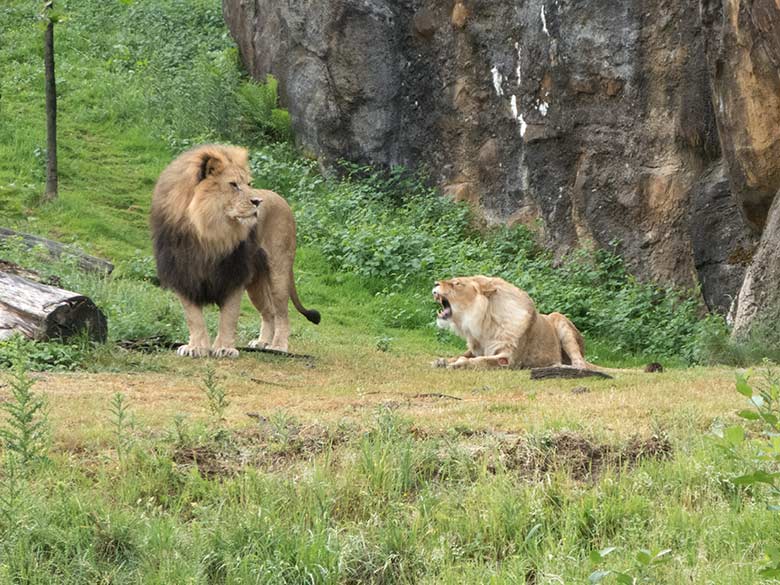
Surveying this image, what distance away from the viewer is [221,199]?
1077cm

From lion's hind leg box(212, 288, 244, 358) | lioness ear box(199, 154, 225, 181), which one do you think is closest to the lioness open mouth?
lion's hind leg box(212, 288, 244, 358)

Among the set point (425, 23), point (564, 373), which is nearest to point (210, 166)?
point (564, 373)

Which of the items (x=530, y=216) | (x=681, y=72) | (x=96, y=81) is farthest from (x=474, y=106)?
(x=96, y=81)

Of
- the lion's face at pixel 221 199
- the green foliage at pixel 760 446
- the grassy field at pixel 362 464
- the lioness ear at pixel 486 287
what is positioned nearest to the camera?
the green foliage at pixel 760 446

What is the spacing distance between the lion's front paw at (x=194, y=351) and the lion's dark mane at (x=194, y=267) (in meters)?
0.39

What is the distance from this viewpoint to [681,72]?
1587cm

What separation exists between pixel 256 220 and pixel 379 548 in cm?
601

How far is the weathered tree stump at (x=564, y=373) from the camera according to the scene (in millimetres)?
10102

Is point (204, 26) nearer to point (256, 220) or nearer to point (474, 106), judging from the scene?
point (474, 106)

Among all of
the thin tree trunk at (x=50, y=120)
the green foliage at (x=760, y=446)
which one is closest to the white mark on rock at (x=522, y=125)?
the thin tree trunk at (x=50, y=120)

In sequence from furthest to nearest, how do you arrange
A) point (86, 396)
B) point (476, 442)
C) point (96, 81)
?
point (96, 81)
point (86, 396)
point (476, 442)

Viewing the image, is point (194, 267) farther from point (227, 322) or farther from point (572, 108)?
point (572, 108)

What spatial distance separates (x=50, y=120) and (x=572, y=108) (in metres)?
7.90

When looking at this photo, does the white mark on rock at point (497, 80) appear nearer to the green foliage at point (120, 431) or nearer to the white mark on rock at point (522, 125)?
the white mark on rock at point (522, 125)
